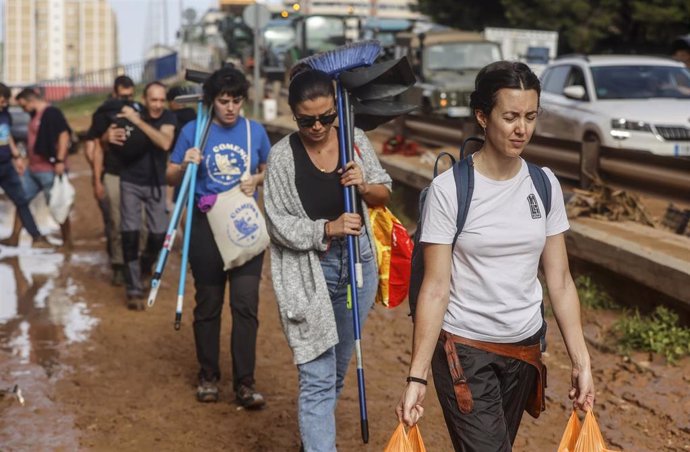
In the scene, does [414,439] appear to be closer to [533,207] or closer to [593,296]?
[533,207]

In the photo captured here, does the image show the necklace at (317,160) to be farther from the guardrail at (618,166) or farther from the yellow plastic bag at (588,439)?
the guardrail at (618,166)

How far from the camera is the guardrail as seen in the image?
905 cm

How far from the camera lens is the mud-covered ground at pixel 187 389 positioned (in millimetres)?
6074

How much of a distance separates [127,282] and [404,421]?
6.55 metres

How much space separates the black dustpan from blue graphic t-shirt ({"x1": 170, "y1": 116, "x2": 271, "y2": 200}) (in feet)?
4.73

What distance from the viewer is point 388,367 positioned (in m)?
7.64

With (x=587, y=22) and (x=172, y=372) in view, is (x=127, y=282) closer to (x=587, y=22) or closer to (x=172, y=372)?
(x=172, y=372)

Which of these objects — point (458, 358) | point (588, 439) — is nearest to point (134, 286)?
point (458, 358)

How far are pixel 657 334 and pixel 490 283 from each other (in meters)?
4.02

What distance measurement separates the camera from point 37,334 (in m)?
8.74

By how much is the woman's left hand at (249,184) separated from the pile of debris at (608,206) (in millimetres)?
3836

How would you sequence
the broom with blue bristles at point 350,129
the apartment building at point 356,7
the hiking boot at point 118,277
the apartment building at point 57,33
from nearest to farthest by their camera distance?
the broom with blue bristles at point 350,129
the hiking boot at point 118,277
the apartment building at point 356,7
the apartment building at point 57,33

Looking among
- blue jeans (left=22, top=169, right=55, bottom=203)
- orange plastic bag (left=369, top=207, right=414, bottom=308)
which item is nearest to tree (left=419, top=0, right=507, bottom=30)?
blue jeans (left=22, top=169, right=55, bottom=203)

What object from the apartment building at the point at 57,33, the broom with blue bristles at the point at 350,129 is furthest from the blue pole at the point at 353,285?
the apartment building at the point at 57,33
